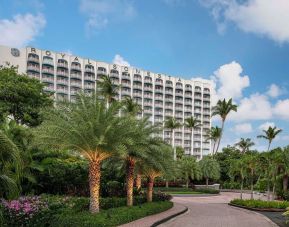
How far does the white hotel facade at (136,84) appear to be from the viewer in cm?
11438

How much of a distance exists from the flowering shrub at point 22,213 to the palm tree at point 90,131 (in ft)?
8.96

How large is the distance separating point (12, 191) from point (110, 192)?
18162mm

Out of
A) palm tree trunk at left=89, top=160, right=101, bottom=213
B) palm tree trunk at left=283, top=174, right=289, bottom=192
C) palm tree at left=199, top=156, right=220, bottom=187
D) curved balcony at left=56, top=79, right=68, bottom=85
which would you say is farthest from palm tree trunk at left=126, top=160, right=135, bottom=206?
curved balcony at left=56, top=79, right=68, bottom=85

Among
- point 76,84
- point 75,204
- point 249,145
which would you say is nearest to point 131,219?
point 75,204

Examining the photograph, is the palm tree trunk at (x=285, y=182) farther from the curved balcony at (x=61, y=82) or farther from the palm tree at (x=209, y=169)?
the curved balcony at (x=61, y=82)

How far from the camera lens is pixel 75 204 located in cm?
2098

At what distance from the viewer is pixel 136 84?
438 feet

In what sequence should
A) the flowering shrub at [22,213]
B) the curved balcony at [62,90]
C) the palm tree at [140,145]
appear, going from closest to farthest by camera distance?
the flowering shrub at [22,213] < the palm tree at [140,145] < the curved balcony at [62,90]

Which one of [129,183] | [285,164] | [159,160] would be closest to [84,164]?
[129,183]

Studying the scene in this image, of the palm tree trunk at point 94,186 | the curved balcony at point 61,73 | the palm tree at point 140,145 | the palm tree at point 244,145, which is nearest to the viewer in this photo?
the palm tree trunk at point 94,186

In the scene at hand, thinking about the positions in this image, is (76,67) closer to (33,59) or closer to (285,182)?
(33,59)

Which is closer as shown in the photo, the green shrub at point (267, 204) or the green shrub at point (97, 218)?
the green shrub at point (97, 218)

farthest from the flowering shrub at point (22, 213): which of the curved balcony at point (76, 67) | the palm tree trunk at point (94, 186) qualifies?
the curved balcony at point (76, 67)

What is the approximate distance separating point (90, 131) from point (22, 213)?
15.9 feet
